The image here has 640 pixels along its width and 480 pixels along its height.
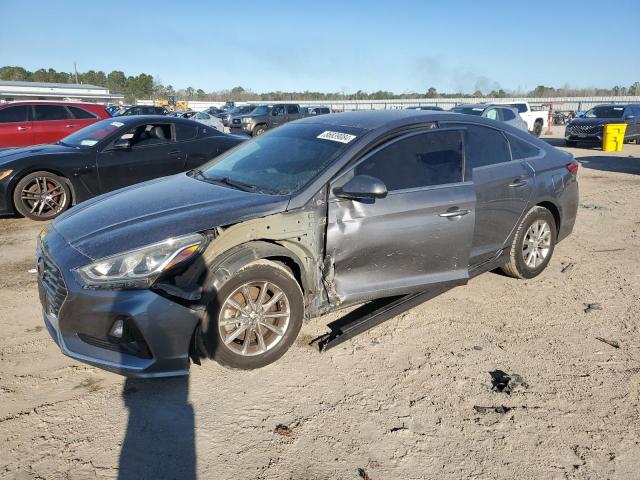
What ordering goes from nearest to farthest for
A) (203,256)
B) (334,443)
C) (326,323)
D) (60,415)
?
(334,443)
(60,415)
(203,256)
(326,323)

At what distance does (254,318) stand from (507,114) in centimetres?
1612

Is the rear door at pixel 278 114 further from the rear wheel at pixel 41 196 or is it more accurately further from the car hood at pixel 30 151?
the rear wheel at pixel 41 196

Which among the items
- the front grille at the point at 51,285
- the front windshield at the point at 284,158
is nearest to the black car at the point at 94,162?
the front windshield at the point at 284,158

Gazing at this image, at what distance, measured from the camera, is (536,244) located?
4844 mm

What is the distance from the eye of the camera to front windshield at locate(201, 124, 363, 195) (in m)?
3.56

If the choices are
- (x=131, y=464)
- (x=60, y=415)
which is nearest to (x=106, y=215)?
(x=60, y=415)

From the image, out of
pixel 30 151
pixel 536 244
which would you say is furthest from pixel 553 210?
pixel 30 151

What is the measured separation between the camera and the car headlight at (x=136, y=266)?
2.82 m

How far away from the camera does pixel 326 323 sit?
3996mm

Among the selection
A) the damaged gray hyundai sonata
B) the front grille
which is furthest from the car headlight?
the front grille

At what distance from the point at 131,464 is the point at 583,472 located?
2235 millimetres

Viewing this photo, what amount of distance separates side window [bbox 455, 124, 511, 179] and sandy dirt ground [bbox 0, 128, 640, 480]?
4.20 feet

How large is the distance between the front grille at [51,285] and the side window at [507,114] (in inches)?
641

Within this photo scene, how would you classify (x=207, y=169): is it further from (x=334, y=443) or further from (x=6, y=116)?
(x=6, y=116)
